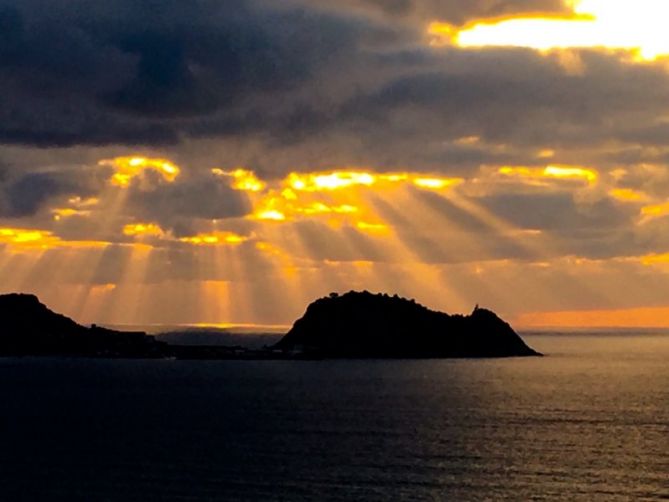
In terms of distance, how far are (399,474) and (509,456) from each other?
59.2ft

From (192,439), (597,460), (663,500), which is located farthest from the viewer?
(192,439)

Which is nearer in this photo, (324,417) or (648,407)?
(324,417)

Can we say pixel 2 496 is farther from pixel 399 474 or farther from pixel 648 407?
pixel 648 407

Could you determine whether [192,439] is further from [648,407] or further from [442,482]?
[648,407]

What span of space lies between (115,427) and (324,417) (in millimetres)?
31818

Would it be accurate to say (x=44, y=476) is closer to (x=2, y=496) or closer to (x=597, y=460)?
(x=2, y=496)

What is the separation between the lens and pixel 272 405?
200 meters

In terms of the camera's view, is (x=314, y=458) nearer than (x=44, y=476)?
No

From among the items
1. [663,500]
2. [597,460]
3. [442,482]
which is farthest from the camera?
[597,460]

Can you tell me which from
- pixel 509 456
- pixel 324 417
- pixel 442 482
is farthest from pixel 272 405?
pixel 442 482

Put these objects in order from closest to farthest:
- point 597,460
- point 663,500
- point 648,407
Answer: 1. point 663,500
2. point 597,460
3. point 648,407

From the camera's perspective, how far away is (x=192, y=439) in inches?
5891

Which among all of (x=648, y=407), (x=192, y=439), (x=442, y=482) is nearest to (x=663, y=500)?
(x=442, y=482)

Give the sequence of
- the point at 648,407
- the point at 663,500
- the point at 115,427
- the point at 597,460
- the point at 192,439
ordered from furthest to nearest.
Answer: the point at 648,407 < the point at 115,427 < the point at 192,439 < the point at 597,460 < the point at 663,500
